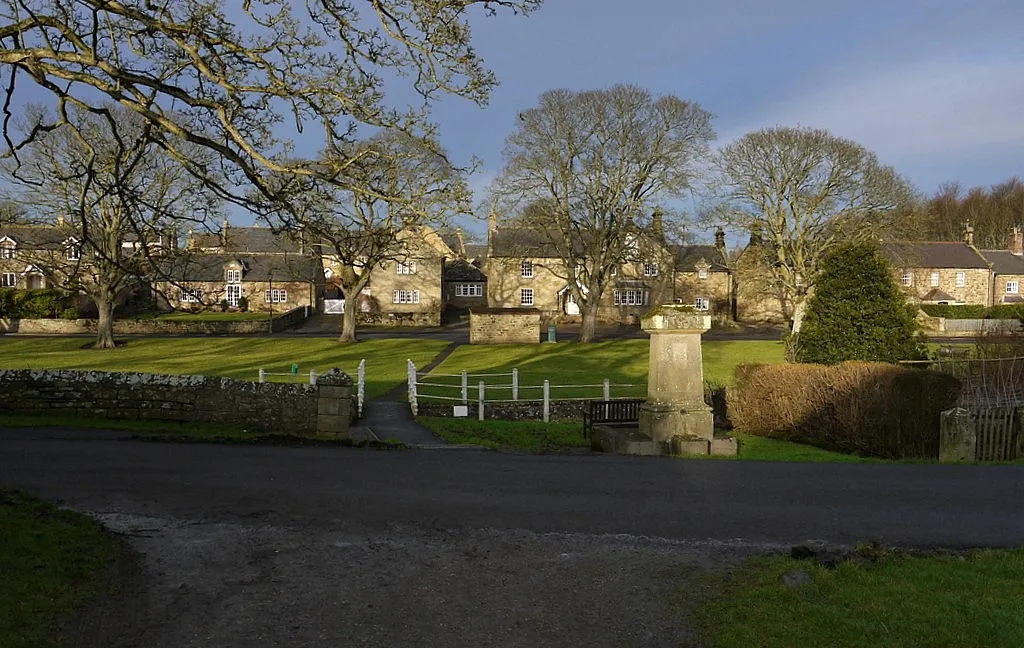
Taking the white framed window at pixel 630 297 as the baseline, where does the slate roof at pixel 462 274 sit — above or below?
above

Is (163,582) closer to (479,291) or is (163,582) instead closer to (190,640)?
(190,640)

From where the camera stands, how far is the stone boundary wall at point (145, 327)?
49.0 metres

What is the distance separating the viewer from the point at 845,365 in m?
15.3

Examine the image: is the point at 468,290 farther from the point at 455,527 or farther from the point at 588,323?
the point at 455,527

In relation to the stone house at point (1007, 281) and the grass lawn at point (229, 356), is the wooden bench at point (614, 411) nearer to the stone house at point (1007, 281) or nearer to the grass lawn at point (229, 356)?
the grass lawn at point (229, 356)

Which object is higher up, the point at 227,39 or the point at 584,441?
the point at 227,39

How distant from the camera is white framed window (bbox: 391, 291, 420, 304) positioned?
63.2 metres

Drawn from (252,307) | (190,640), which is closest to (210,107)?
(190,640)

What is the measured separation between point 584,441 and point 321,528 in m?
10.1

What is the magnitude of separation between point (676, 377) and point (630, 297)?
1954 inches

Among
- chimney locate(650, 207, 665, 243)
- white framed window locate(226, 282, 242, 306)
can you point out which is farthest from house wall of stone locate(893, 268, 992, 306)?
white framed window locate(226, 282, 242, 306)

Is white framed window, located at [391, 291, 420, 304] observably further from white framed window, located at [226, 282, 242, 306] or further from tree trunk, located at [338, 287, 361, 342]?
tree trunk, located at [338, 287, 361, 342]

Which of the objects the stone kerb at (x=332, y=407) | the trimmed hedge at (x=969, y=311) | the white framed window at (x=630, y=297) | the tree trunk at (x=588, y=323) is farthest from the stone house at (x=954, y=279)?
the stone kerb at (x=332, y=407)

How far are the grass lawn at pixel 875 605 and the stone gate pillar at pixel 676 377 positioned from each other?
785 centimetres
